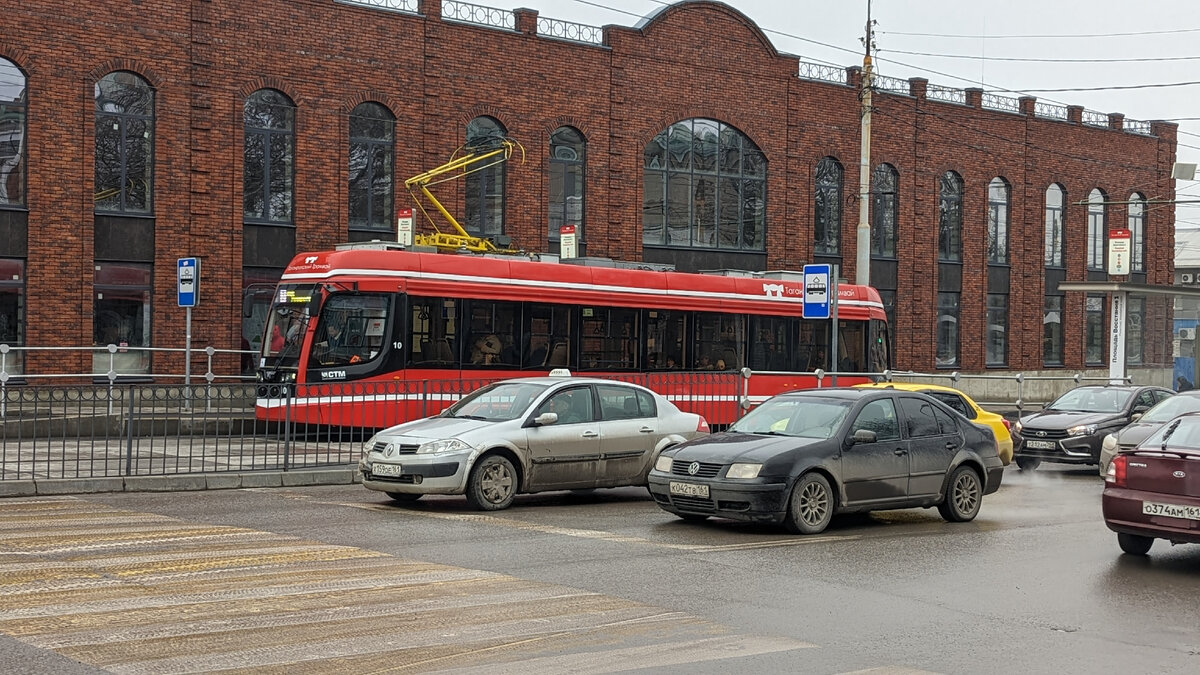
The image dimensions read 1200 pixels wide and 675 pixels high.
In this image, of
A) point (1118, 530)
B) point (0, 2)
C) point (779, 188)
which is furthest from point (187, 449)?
point (779, 188)

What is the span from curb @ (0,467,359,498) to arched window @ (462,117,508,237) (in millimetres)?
15421

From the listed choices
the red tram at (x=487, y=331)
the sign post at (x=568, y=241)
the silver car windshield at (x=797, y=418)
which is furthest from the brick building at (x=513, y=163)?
the silver car windshield at (x=797, y=418)

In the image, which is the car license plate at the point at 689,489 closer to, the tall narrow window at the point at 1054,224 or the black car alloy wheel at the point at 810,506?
the black car alloy wheel at the point at 810,506

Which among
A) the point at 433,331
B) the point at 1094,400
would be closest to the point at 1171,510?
the point at 1094,400

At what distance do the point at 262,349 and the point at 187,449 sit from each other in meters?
6.55

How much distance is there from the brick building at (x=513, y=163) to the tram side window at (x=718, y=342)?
7.30 meters

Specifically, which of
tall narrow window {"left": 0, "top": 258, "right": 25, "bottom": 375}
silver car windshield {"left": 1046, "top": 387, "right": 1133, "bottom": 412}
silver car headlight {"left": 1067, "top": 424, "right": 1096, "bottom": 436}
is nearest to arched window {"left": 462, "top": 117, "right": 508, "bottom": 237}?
tall narrow window {"left": 0, "top": 258, "right": 25, "bottom": 375}

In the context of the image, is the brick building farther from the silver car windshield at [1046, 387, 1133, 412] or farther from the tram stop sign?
the silver car windshield at [1046, 387, 1133, 412]

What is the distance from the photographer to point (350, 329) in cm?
2297

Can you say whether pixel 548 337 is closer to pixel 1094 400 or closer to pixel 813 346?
pixel 813 346

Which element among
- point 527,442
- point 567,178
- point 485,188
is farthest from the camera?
point 567,178

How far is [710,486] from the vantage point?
44.5ft

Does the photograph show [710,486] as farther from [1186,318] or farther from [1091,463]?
[1186,318]

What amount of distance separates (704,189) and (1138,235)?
22564mm
